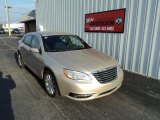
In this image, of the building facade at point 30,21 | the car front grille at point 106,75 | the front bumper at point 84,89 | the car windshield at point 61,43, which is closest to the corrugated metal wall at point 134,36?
the car windshield at point 61,43

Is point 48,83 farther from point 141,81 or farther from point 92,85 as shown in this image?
point 141,81

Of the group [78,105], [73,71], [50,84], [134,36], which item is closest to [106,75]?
[73,71]

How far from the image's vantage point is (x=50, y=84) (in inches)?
164

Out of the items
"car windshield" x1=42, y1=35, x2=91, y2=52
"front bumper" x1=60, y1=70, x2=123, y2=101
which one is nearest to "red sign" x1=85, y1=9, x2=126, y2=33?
"car windshield" x1=42, y1=35, x2=91, y2=52

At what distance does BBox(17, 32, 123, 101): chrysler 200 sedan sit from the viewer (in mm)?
3496

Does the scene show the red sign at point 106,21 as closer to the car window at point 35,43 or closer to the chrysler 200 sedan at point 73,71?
the chrysler 200 sedan at point 73,71

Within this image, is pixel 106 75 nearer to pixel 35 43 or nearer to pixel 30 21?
pixel 35 43

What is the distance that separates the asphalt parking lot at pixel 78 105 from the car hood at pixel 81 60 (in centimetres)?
89

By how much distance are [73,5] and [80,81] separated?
23.1 feet

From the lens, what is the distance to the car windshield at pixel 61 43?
185 inches

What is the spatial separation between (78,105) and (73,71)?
846 mm

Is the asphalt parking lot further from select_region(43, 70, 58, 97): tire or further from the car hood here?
the car hood

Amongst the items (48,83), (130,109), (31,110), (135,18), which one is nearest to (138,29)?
(135,18)

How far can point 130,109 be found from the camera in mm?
3668
